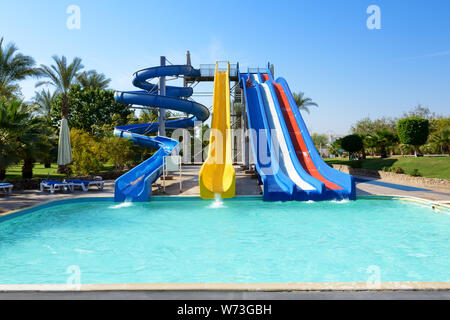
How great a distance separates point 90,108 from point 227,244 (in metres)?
38.1

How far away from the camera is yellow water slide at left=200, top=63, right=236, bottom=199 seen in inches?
434

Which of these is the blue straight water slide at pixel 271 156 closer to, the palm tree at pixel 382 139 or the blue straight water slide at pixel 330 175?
the blue straight water slide at pixel 330 175

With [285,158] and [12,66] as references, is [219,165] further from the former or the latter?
[12,66]

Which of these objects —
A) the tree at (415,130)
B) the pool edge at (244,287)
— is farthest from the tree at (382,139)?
the pool edge at (244,287)

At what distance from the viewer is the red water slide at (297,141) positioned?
1244cm

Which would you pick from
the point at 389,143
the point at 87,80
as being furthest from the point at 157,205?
the point at 87,80

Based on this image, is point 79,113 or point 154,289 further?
point 79,113

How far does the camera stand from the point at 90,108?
125 ft

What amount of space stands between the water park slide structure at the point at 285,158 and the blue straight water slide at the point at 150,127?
12.6 feet

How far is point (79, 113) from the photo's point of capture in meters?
39.1

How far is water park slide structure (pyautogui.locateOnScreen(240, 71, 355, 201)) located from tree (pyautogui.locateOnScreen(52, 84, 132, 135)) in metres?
25.8

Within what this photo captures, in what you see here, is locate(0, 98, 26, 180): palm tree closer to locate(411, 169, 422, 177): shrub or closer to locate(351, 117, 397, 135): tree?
locate(411, 169, 422, 177): shrub
